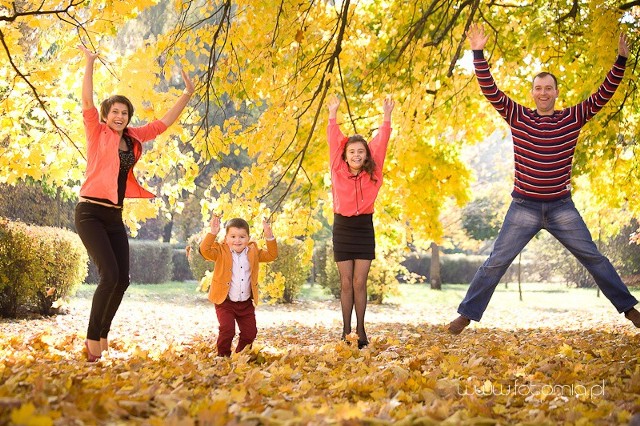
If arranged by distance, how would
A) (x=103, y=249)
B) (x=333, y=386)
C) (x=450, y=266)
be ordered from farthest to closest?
(x=450, y=266), (x=103, y=249), (x=333, y=386)

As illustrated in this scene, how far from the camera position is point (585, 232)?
4641 mm

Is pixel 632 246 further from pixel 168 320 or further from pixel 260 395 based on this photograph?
pixel 260 395

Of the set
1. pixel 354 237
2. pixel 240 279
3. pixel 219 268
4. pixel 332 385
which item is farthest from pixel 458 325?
pixel 332 385

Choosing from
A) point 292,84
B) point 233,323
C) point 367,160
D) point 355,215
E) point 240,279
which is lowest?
point 233,323

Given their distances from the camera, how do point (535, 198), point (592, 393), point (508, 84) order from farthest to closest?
point (508, 84), point (535, 198), point (592, 393)

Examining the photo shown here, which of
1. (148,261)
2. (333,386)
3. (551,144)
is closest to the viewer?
(333,386)

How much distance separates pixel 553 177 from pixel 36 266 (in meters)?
7.68

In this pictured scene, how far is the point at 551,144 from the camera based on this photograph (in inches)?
184

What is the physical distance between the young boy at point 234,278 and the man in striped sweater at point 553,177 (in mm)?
1805

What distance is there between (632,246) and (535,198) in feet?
72.0

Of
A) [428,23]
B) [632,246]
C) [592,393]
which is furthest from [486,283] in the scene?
[632,246]

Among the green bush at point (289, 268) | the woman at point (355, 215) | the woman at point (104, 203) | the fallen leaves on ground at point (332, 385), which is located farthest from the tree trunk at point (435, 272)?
the woman at point (104, 203)

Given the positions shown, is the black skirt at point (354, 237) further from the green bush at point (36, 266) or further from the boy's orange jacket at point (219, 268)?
the green bush at point (36, 266)

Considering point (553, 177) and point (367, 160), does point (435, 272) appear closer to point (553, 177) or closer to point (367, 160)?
point (367, 160)
